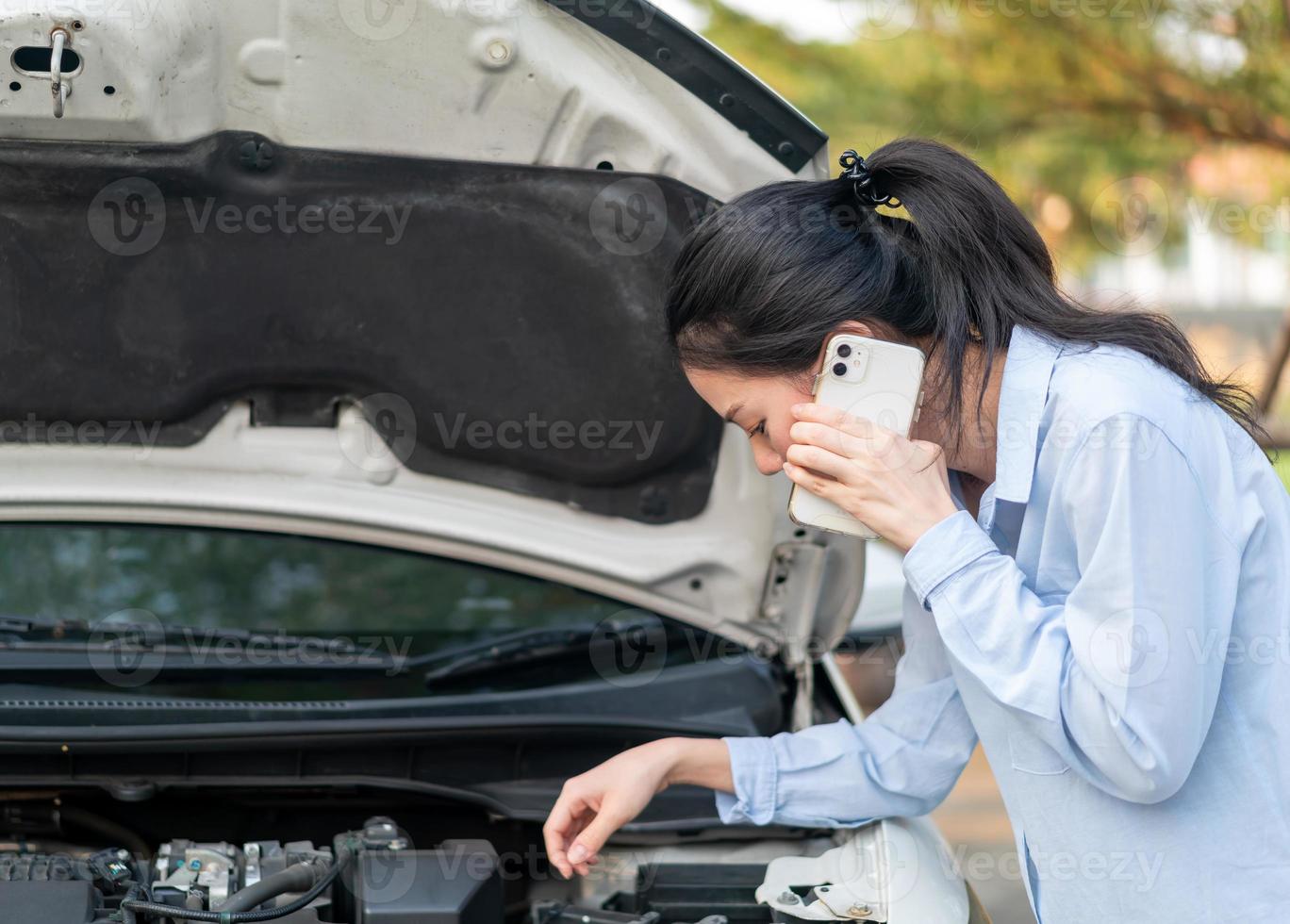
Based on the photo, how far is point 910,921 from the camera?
1549mm

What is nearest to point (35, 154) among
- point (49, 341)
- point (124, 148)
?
point (124, 148)

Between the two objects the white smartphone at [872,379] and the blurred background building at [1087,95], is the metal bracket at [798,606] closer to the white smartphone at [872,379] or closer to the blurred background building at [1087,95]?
the white smartphone at [872,379]

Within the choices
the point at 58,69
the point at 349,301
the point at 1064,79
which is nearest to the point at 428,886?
the point at 349,301

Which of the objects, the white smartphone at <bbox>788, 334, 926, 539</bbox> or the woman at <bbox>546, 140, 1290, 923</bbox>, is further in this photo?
the white smartphone at <bbox>788, 334, 926, 539</bbox>

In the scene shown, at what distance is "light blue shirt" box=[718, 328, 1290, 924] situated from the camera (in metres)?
1.23

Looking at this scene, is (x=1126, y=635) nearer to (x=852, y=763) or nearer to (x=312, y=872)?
(x=852, y=763)

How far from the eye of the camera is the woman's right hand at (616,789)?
1.58 metres

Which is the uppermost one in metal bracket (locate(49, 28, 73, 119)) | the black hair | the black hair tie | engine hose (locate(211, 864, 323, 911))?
metal bracket (locate(49, 28, 73, 119))

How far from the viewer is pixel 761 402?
148 centimetres

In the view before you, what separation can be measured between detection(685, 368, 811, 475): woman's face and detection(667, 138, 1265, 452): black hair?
0.02 metres

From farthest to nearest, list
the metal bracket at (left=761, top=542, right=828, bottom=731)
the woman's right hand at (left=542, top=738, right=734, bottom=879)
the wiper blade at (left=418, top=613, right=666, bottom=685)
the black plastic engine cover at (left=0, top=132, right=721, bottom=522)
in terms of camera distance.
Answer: the wiper blade at (left=418, top=613, right=666, bottom=685) < the metal bracket at (left=761, top=542, right=828, bottom=731) < the black plastic engine cover at (left=0, top=132, right=721, bottom=522) < the woman's right hand at (left=542, top=738, right=734, bottom=879)

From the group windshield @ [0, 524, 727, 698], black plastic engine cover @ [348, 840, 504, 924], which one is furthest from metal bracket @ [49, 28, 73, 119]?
black plastic engine cover @ [348, 840, 504, 924]

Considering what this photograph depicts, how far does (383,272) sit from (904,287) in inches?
30.4

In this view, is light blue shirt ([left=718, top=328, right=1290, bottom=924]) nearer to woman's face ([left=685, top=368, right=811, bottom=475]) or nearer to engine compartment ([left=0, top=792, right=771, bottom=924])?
woman's face ([left=685, top=368, right=811, bottom=475])
